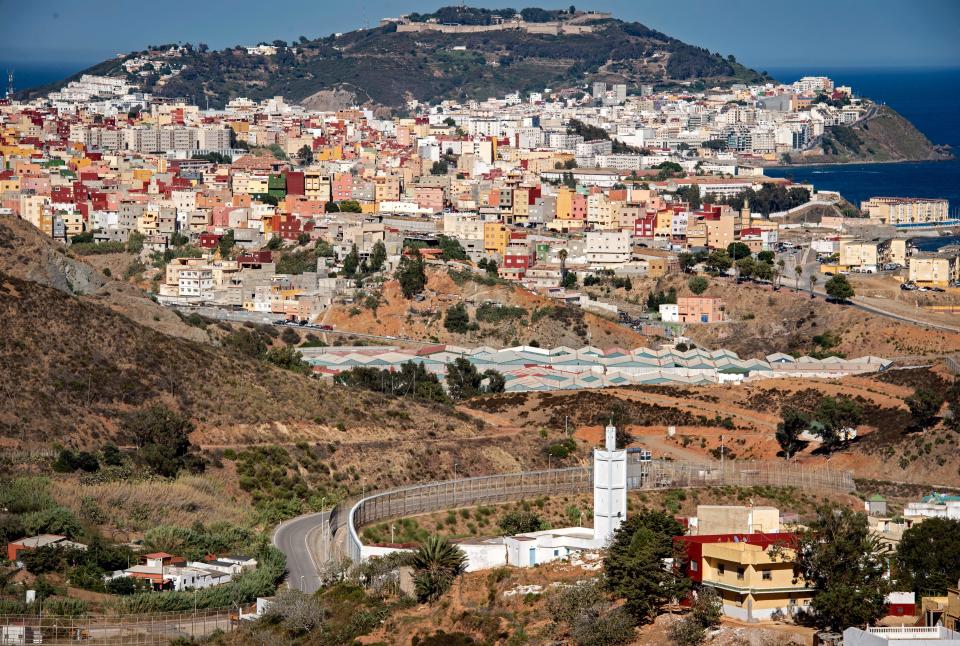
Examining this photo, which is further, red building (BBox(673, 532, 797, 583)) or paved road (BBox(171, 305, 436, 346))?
paved road (BBox(171, 305, 436, 346))

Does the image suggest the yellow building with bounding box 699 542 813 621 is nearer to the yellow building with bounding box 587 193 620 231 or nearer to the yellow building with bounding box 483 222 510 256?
the yellow building with bounding box 483 222 510 256

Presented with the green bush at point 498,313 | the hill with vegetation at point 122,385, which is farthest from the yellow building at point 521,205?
the hill with vegetation at point 122,385

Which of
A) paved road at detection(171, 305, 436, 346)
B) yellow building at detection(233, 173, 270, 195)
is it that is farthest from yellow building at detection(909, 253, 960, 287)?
yellow building at detection(233, 173, 270, 195)

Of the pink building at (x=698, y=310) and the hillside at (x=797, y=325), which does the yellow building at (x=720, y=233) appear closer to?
the hillside at (x=797, y=325)

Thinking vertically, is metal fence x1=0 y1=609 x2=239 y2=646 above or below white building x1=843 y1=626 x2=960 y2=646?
below

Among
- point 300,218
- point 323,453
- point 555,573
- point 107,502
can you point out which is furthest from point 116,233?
point 555,573

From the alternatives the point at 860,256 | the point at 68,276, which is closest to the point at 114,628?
the point at 68,276

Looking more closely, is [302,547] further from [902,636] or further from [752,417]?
[752,417]
